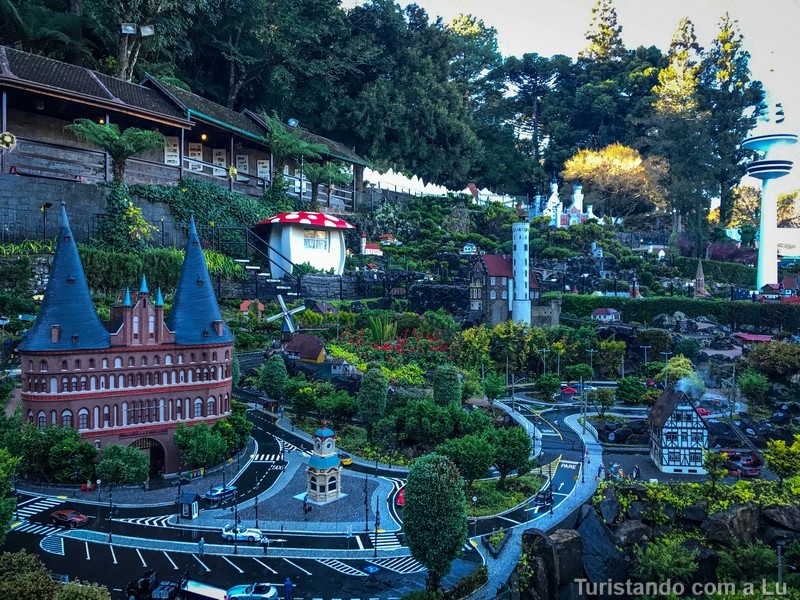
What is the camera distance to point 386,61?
81.8 metres

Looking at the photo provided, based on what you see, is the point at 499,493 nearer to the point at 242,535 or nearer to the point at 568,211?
the point at 242,535

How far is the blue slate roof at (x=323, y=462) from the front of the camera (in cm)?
3098

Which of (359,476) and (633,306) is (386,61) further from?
(359,476)

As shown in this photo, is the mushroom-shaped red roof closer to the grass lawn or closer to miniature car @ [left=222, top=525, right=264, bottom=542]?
the grass lawn

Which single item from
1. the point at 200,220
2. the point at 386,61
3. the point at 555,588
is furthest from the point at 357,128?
the point at 555,588

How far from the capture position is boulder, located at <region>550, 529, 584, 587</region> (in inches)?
1076

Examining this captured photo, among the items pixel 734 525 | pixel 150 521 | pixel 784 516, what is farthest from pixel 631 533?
pixel 150 521

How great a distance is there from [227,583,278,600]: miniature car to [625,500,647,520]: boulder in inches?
669

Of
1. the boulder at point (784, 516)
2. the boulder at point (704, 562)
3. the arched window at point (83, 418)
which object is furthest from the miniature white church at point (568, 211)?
the arched window at point (83, 418)

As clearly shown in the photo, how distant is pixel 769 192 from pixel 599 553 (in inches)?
2621

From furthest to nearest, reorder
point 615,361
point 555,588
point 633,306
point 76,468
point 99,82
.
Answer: point 633,306
point 615,361
point 99,82
point 76,468
point 555,588

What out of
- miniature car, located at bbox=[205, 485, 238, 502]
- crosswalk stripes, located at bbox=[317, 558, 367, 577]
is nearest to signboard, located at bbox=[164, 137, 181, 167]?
miniature car, located at bbox=[205, 485, 238, 502]

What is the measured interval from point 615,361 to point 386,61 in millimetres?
46092

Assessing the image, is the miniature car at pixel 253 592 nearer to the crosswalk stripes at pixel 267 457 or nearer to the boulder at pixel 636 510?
the crosswalk stripes at pixel 267 457
